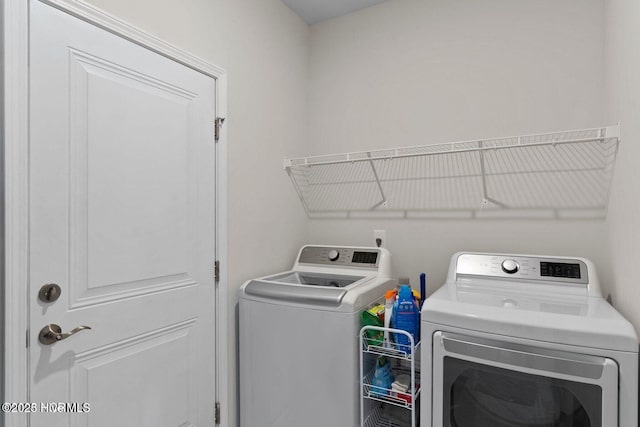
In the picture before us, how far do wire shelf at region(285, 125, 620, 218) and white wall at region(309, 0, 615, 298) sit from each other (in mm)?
69

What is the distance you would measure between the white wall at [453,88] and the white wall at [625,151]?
0.47ft

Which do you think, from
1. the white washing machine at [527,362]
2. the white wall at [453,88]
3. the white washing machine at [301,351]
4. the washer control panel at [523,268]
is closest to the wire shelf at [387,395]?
the white washing machine at [301,351]

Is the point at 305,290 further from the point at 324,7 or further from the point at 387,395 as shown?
the point at 324,7

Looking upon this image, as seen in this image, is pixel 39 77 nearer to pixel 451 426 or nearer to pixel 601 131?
pixel 451 426

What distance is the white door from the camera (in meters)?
1.13

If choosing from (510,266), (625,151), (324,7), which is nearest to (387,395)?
(510,266)

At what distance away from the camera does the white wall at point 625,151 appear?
4.01 feet

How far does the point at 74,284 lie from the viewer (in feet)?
3.92

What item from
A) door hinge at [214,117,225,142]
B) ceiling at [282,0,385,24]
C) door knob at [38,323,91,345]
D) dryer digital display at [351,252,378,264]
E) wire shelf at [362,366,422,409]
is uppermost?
ceiling at [282,0,385,24]

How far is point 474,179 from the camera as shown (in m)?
2.00

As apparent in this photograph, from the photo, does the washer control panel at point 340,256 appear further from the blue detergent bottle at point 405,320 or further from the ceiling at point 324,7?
the ceiling at point 324,7

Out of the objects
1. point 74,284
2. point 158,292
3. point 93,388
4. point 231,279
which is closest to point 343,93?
point 231,279

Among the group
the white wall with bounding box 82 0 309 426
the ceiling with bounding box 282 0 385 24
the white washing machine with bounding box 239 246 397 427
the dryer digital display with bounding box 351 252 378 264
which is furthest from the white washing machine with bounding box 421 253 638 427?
the ceiling with bounding box 282 0 385 24

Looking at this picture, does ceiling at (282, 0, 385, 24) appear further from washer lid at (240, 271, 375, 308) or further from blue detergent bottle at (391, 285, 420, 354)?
blue detergent bottle at (391, 285, 420, 354)
